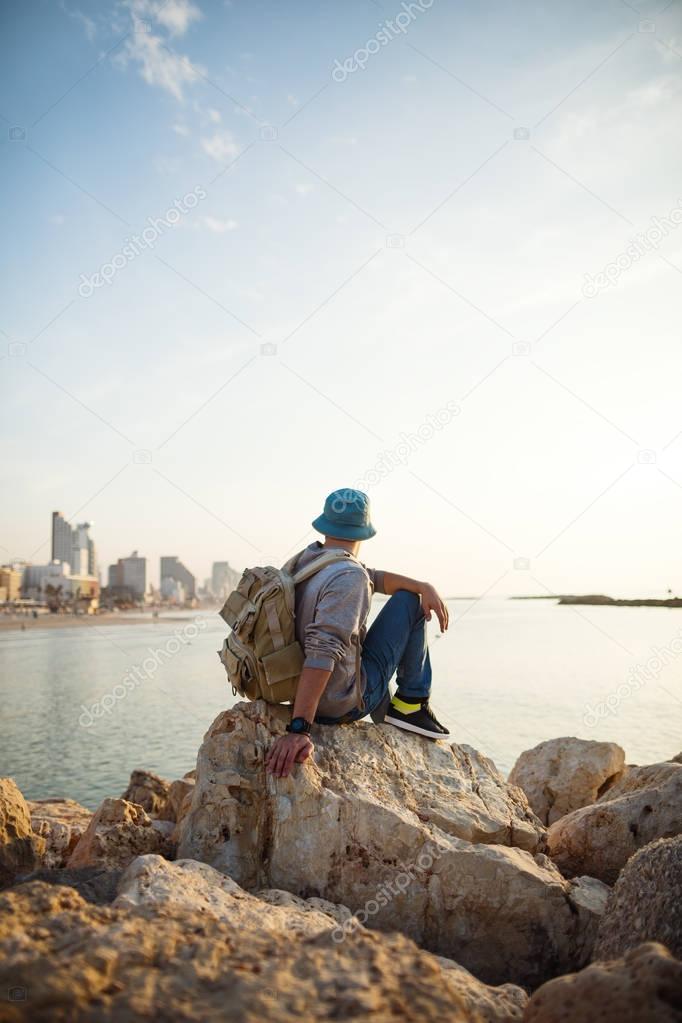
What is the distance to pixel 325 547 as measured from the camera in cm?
450

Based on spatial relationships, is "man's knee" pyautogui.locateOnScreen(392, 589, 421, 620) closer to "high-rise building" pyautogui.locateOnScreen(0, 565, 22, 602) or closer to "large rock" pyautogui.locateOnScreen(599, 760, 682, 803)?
"large rock" pyautogui.locateOnScreen(599, 760, 682, 803)

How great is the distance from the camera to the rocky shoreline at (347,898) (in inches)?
82.9

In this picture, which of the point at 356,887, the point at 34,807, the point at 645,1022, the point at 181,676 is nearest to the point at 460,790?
the point at 356,887

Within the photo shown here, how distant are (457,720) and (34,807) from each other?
30.6 feet

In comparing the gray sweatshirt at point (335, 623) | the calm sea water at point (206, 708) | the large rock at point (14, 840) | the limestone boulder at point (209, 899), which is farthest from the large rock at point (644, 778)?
the calm sea water at point (206, 708)

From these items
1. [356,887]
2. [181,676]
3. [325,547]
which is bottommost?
[181,676]

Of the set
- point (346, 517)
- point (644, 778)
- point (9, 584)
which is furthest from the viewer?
point (9, 584)

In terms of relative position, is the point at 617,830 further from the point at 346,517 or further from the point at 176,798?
the point at 176,798

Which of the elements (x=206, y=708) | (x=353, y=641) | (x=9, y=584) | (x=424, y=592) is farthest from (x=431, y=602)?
(x=9, y=584)

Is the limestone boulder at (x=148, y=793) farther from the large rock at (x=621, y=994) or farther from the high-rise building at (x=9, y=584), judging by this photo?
the high-rise building at (x=9, y=584)

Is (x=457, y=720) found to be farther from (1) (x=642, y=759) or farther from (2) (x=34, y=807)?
(2) (x=34, y=807)

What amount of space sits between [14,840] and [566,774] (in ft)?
15.5

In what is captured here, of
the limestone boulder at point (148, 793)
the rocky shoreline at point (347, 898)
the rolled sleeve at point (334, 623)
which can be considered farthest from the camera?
the limestone boulder at point (148, 793)

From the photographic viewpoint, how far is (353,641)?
4.14m
